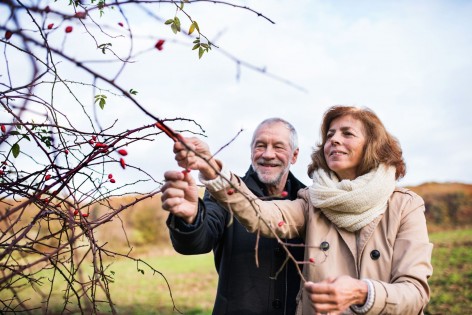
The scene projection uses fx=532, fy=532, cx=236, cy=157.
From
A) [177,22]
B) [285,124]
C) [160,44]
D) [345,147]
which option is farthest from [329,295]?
[285,124]

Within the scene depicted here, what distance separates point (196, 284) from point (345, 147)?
1090 centimetres

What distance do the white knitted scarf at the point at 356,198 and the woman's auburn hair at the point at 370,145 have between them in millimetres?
58

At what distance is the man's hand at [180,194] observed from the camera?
6.71 feet

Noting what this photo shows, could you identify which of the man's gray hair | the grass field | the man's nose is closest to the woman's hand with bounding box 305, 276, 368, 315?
the man's nose

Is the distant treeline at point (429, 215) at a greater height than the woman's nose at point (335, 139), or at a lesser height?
greater

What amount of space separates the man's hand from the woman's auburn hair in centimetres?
84

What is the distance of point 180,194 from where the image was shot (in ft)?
6.91

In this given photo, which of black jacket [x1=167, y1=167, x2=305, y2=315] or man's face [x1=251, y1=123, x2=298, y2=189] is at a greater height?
man's face [x1=251, y1=123, x2=298, y2=189]

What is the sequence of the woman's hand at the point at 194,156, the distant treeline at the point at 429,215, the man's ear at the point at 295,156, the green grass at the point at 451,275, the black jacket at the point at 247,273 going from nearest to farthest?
the woman's hand at the point at 194,156
the black jacket at the point at 247,273
the man's ear at the point at 295,156
the green grass at the point at 451,275
the distant treeline at the point at 429,215

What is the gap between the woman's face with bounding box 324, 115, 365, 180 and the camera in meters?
2.64

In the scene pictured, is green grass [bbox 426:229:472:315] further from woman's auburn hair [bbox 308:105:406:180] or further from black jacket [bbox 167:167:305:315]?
woman's auburn hair [bbox 308:105:406:180]

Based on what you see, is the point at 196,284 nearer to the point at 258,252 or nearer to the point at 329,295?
the point at 258,252

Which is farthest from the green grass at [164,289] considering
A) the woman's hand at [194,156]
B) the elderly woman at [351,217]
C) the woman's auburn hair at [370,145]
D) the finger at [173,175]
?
the finger at [173,175]

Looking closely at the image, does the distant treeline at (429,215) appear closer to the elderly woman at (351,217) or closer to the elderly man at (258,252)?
the elderly man at (258,252)
